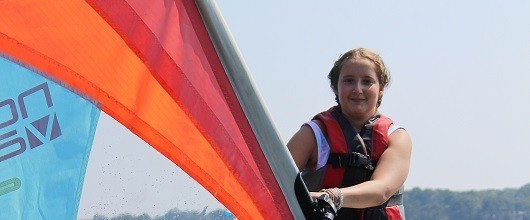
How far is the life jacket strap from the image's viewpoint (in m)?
4.55

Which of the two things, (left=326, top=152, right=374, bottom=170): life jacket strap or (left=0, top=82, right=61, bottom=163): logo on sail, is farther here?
(left=326, top=152, right=374, bottom=170): life jacket strap

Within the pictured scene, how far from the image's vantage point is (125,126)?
148 inches

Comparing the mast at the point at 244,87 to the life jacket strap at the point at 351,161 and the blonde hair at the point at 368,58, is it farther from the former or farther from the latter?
the blonde hair at the point at 368,58

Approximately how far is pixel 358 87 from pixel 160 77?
1.10m

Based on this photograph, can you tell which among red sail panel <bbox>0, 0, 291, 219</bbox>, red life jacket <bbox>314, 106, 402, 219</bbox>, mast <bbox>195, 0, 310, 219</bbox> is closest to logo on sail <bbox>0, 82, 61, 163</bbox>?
red sail panel <bbox>0, 0, 291, 219</bbox>

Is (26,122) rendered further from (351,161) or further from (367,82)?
(367,82)

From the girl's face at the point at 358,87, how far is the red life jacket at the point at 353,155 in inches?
2.0

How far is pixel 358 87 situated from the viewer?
468 cm

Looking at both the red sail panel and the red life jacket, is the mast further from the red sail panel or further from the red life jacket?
the red life jacket

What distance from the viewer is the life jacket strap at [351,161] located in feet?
14.9

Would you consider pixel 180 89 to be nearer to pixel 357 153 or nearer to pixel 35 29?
pixel 35 29

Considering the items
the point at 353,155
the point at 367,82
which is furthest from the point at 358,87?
the point at 353,155

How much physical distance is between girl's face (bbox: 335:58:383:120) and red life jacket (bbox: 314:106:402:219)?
5 centimetres

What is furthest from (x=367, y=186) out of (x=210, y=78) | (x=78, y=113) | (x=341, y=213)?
(x=78, y=113)
